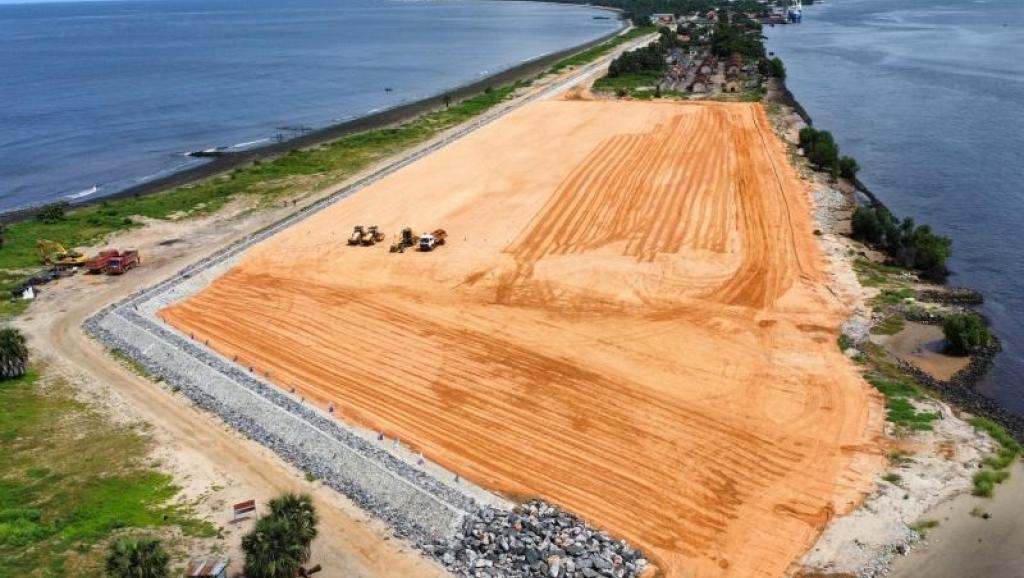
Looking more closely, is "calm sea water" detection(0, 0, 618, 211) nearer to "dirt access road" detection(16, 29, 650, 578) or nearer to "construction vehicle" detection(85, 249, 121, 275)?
"construction vehicle" detection(85, 249, 121, 275)

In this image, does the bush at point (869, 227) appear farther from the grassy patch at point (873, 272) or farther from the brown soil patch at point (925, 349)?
the brown soil patch at point (925, 349)

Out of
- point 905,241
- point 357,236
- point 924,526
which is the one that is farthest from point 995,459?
point 357,236

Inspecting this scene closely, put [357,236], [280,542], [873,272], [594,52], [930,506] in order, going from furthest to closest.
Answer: [594,52] < [357,236] < [873,272] < [930,506] < [280,542]

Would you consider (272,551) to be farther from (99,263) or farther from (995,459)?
(99,263)

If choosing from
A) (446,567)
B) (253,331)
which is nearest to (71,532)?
(446,567)

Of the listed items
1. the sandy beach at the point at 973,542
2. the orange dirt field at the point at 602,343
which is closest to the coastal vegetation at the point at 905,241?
the orange dirt field at the point at 602,343

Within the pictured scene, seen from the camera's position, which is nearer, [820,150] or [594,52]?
[820,150]

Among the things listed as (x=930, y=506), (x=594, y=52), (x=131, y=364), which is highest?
(x=594, y=52)
